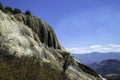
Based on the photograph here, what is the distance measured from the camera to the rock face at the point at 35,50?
51.5ft

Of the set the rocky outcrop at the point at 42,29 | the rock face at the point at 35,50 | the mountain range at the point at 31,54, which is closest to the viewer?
the mountain range at the point at 31,54

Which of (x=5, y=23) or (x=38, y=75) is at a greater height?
(x=5, y=23)

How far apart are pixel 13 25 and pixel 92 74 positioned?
82.4ft

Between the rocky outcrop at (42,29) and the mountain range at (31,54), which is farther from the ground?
the rocky outcrop at (42,29)

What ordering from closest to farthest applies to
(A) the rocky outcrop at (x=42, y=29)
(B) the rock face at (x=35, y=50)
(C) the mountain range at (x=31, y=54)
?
(C) the mountain range at (x=31, y=54) < (B) the rock face at (x=35, y=50) < (A) the rocky outcrop at (x=42, y=29)

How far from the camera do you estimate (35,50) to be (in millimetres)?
40500

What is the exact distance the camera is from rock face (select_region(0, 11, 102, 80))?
15.7 m

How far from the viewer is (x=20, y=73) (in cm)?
1240

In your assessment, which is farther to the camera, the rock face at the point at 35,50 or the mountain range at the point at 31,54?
the rock face at the point at 35,50

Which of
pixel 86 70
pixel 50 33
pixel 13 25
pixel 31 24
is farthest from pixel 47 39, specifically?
pixel 13 25

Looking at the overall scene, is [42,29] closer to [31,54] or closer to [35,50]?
[35,50]

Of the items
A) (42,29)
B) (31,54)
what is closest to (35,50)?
(31,54)

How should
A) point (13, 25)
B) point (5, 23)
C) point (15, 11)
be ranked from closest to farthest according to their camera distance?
point (5, 23) → point (13, 25) → point (15, 11)

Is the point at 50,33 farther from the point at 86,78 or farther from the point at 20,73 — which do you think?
the point at 20,73
